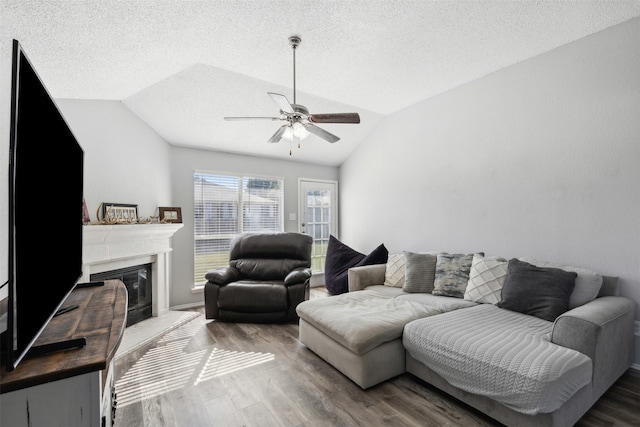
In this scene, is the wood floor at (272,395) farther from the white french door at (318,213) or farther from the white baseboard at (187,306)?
the white french door at (318,213)

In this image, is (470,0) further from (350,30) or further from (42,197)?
(42,197)

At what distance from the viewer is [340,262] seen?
14.8ft

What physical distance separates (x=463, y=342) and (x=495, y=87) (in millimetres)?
2689

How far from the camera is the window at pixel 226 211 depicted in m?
4.29

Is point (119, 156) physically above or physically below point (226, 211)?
above

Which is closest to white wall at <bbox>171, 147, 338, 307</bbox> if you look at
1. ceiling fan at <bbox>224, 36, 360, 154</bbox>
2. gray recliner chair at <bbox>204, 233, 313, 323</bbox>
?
gray recliner chair at <bbox>204, 233, 313, 323</bbox>

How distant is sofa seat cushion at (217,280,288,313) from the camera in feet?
11.2

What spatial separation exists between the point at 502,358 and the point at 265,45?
281 centimetres

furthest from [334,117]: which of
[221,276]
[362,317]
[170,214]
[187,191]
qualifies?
[187,191]

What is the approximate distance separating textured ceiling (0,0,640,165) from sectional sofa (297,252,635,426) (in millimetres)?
1963

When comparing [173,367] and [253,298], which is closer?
[173,367]

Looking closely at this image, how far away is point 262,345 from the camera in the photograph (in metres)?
2.86

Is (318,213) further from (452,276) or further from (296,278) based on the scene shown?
(452,276)

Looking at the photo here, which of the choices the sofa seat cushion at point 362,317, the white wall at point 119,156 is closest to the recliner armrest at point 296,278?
the sofa seat cushion at point 362,317
